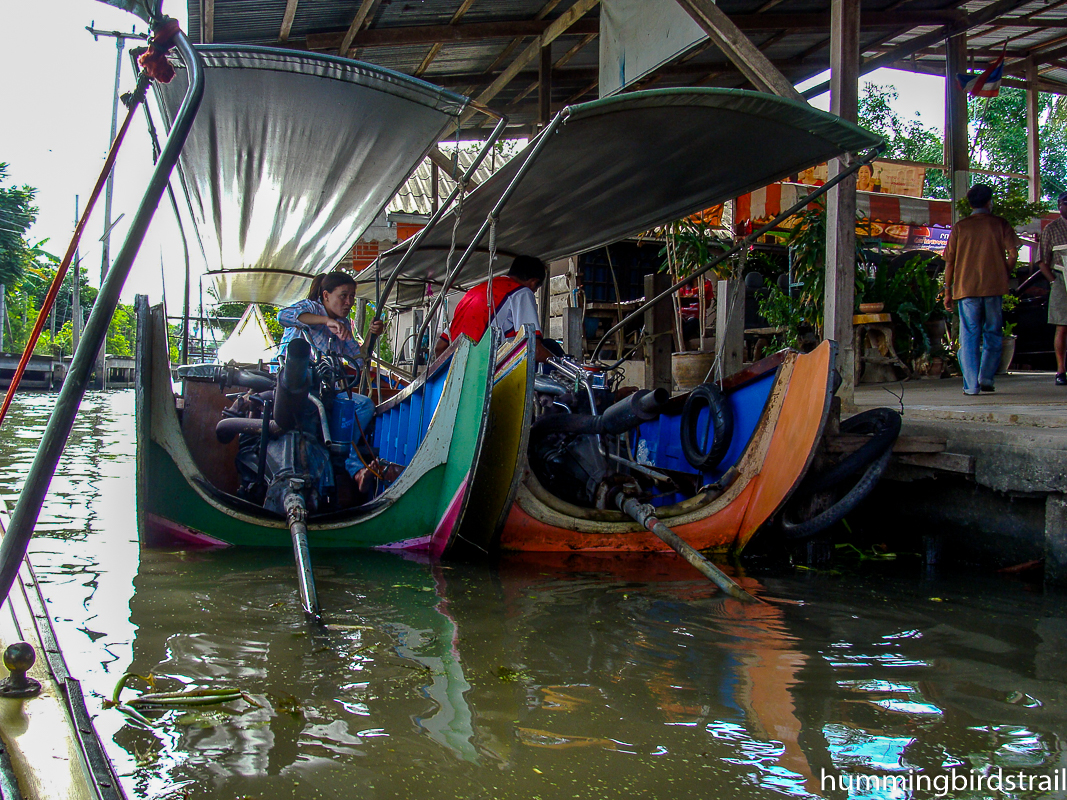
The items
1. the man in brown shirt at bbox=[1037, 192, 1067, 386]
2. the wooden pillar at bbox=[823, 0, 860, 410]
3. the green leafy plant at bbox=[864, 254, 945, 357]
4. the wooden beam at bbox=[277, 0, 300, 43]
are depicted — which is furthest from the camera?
the green leafy plant at bbox=[864, 254, 945, 357]

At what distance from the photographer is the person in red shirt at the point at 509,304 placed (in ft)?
14.7

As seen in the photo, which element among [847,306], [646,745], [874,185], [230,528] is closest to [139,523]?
[230,528]

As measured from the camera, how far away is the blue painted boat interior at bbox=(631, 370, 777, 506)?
14.2ft

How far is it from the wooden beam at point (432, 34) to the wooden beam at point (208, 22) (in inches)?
32.5

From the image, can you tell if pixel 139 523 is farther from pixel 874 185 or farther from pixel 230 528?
pixel 874 185

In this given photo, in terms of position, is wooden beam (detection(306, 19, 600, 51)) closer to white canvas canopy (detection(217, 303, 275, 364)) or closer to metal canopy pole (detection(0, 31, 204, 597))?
white canvas canopy (detection(217, 303, 275, 364))

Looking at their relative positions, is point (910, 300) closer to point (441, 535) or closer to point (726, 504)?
point (726, 504)

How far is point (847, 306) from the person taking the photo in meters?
4.43

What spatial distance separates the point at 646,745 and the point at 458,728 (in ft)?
1.52

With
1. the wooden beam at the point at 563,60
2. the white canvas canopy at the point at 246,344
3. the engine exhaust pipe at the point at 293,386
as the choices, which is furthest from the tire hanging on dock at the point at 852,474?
the white canvas canopy at the point at 246,344

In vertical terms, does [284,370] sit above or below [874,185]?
Answer: below

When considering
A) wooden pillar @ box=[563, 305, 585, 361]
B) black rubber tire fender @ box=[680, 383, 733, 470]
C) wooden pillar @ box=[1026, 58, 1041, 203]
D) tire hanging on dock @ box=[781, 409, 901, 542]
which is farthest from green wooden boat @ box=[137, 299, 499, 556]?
wooden pillar @ box=[1026, 58, 1041, 203]

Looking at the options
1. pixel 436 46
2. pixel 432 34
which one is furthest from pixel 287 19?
pixel 436 46

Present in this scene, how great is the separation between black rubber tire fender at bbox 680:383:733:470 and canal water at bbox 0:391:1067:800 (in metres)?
0.83
